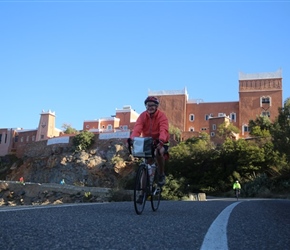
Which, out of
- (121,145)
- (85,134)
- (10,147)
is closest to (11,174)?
(10,147)

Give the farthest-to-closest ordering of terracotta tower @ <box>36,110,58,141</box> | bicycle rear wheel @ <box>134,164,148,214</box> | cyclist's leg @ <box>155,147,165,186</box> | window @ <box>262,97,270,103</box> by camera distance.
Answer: terracotta tower @ <box>36,110,58,141</box>
window @ <box>262,97,270,103</box>
cyclist's leg @ <box>155,147,165,186</box>
bicycle rear wheel @ <box>134,164,148,214</box>

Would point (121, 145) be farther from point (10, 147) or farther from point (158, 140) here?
point (158, 140)

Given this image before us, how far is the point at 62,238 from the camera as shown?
3.21m

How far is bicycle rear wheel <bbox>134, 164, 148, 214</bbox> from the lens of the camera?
231 inches

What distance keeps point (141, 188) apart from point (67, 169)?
56.2m

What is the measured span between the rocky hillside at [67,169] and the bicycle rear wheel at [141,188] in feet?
133

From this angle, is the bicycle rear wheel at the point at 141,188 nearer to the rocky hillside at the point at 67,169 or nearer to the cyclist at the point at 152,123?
the cyclist at the point at 152,123

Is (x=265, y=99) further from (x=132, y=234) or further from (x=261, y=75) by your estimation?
(x=132, y=234)

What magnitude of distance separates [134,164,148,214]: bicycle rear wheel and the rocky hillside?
40515 millimetres

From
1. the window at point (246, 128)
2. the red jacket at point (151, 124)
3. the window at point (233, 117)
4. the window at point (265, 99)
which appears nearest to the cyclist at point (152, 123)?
the red jacket at point (151, 124)

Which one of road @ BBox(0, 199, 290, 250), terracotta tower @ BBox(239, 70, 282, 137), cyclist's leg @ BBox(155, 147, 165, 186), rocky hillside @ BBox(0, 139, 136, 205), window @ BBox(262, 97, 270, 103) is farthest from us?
window @ BBox(262, 97, 270, 103)

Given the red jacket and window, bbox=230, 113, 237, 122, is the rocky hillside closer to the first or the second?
window, bbox=230, 113, 237, 122

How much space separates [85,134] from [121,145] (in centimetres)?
688

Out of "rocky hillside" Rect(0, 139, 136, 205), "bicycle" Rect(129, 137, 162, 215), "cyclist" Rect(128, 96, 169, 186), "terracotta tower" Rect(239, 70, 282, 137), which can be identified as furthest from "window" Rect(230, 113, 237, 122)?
"bicycle" Rect(129, 137, 162, 215)
